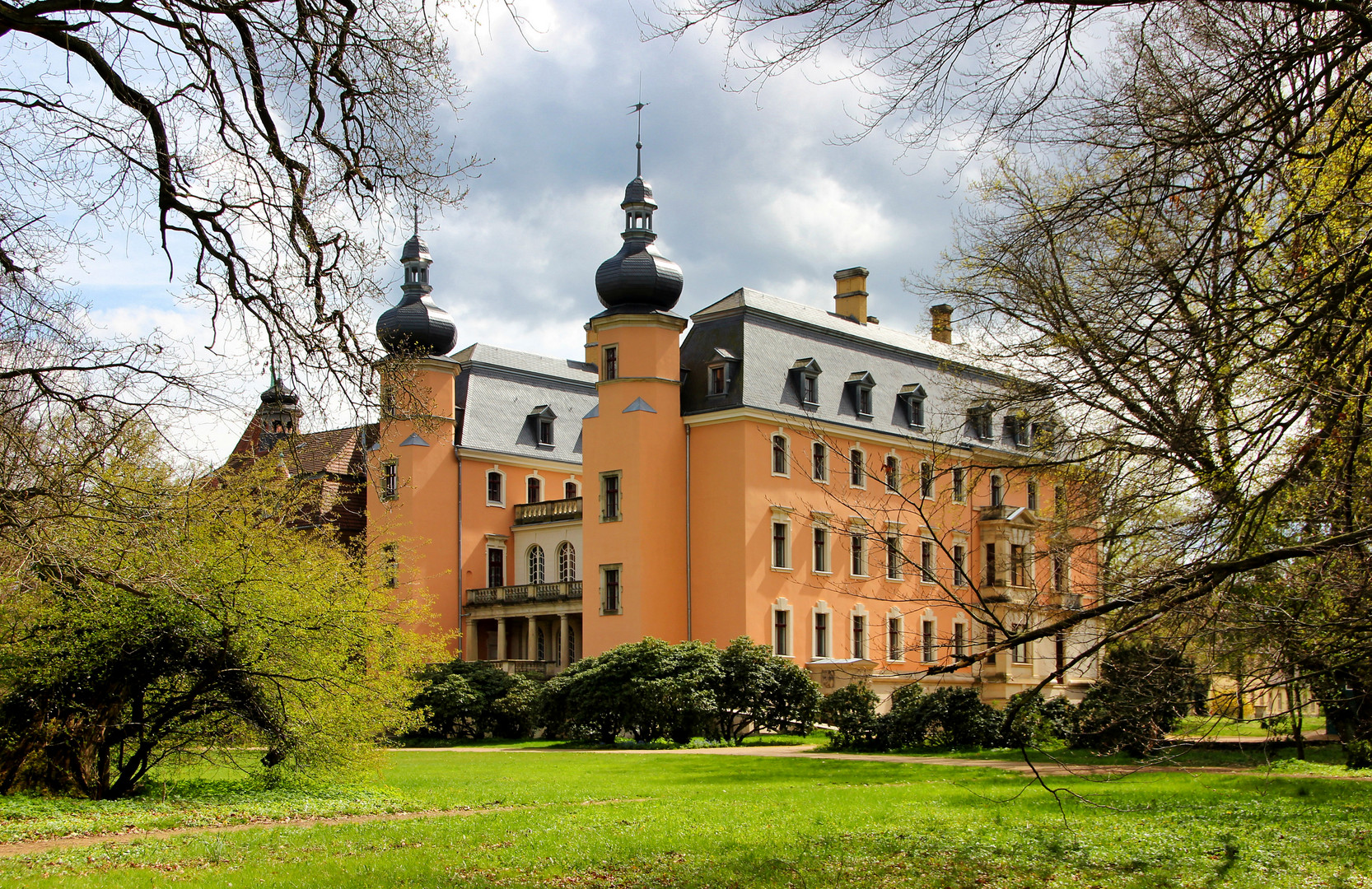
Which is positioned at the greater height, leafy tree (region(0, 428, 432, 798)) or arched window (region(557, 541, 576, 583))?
arched window (region(557, 541, 576, 583))

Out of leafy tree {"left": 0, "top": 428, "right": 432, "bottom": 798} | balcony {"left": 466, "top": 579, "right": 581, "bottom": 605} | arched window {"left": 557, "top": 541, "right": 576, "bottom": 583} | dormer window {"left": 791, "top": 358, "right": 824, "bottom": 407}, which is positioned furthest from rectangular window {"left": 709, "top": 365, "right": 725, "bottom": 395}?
leafy tree {"left": 0, "top": 428, "right": 432, "bottom": 798}

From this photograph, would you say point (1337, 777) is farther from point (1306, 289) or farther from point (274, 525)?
point (274, 525)

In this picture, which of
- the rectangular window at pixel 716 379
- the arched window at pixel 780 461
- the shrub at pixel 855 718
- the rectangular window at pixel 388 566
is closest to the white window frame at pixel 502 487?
the rectangular window at pixel 716 379

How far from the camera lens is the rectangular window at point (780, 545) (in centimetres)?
3769

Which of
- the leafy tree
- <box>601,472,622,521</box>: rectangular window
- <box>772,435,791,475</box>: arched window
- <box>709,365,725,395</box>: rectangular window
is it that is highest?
<box>709,365,725,395</box>: rectangular window

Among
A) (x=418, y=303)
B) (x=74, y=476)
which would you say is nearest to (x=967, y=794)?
(x=74, y=476)

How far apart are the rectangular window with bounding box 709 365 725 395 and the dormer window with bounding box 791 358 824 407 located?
2.54m

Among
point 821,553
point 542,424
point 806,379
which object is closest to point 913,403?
point 806,379

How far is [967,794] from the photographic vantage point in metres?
15.7

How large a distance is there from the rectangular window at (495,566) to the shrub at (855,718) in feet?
64.6

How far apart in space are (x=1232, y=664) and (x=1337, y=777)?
9821 mm

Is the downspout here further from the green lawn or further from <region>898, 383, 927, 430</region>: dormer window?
the green lawn

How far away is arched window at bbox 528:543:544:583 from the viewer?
43.9m

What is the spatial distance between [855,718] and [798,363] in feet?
50.6
